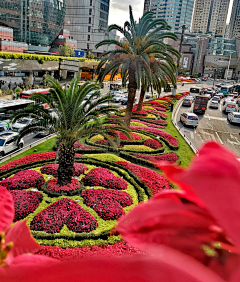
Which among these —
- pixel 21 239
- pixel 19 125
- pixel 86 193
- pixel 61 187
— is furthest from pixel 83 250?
pixel 19 125

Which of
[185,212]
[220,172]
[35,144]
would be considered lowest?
[35,144]

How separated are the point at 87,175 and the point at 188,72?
109085 millimetres

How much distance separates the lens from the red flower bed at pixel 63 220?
7.51 metres

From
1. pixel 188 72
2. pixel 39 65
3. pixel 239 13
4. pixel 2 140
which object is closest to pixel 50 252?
pixel 2 140

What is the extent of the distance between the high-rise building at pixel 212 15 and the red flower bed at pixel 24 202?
17575 cm

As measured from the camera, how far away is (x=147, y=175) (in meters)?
11.8

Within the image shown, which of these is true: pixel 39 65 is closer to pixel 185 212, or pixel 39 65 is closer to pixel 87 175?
pixel 87 175

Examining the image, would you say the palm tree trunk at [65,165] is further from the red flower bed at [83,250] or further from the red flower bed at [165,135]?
the red flower bed at [165,135]

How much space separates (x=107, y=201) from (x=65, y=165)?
2.30 meters

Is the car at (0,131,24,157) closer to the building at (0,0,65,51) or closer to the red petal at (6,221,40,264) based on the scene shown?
the red petal at (6,221,40,264)

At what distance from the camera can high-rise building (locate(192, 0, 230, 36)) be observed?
531 ft

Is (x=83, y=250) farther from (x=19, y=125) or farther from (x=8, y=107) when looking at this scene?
(x=8, y=107)

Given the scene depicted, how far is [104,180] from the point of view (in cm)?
1054

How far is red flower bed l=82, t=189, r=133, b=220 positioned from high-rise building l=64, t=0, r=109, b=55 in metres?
78.3
